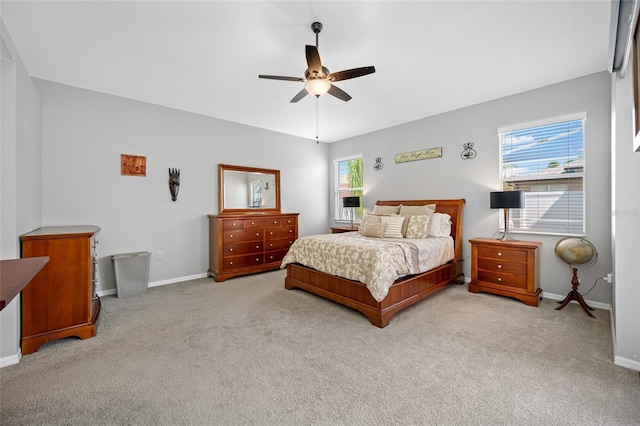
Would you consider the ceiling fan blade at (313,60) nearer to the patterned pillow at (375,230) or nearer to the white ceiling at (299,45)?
the white ceiling at (299,45)

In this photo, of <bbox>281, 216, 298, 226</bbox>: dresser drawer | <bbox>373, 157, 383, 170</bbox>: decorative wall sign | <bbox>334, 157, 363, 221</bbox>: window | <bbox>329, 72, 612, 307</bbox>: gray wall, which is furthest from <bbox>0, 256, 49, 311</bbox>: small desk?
<bbox>334, 157, 363, 221</bbox>: window

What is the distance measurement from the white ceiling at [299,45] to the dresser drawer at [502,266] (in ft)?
7.48

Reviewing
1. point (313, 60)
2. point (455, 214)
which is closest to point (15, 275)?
point (313, 60)

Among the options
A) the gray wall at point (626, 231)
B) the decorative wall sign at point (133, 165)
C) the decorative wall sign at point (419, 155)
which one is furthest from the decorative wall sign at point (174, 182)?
the gray wall at point (626, 231)

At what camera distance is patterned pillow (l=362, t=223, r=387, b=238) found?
13.1ft

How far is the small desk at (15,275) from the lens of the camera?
2.89ft

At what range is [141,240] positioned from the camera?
3.99 meters

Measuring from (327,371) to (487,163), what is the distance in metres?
3.70

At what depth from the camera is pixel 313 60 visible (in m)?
2.32

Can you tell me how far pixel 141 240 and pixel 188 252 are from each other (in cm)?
70

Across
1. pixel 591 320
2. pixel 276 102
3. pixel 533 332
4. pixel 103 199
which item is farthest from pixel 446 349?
pixel 103 199

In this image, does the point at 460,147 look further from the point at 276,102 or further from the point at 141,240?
the point at 141,240

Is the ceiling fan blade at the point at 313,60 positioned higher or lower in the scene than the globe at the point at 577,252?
higher

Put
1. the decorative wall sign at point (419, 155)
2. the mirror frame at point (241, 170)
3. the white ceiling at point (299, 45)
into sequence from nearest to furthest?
the white ceiling at point (299, 45) < the decorative wall sign at point (419, 155) < the mirror frame at point (241, 170)
